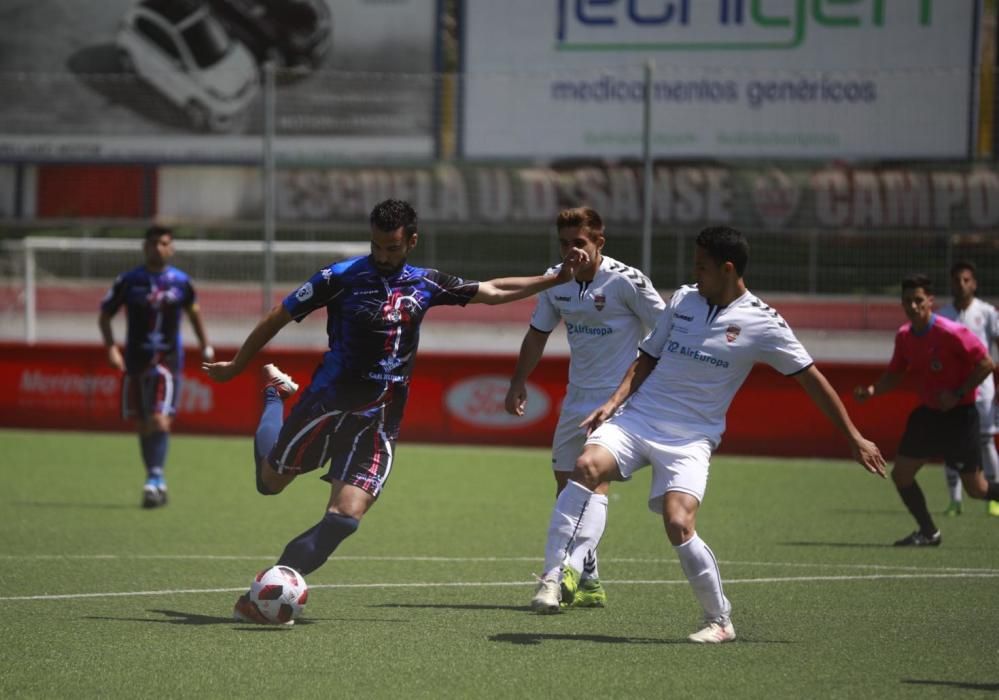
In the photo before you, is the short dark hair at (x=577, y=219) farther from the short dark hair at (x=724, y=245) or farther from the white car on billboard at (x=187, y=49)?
the white car on billboard at (x=187, y=49)

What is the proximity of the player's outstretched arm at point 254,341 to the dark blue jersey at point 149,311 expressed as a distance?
5.18m

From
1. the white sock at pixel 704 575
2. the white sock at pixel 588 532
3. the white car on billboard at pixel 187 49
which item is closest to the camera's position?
the white sock at pixel 704 575

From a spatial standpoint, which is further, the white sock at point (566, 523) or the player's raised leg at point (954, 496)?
the player's raised leg at point (954, 496)

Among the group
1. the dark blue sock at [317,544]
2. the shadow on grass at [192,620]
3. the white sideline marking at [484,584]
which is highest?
the dark blue sock at [317,544]

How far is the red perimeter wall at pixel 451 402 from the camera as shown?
1555cm

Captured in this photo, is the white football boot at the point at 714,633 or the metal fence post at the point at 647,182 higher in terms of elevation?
the metal fence post at the point at 647,182

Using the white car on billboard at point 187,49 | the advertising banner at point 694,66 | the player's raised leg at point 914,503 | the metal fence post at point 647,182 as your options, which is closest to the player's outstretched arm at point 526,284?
the player's raised leg at point 914,503

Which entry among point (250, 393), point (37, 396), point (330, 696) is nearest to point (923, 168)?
point (250, 393)

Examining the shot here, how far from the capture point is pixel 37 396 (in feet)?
56.3

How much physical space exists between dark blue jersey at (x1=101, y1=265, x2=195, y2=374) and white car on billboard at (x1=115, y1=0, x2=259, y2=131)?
12.1m

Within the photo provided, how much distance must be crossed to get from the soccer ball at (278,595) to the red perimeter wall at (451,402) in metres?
9.02

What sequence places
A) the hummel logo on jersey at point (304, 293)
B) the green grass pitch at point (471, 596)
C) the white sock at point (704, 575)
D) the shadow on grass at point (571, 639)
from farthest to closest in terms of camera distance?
the hummel logo on jersey at point (304, 293) → the shadow on grass at point (571, 639) → the white sock at point (704, 575) → the green grass pitch at point (471, 596)

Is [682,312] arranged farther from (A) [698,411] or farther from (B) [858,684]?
(B) [858,684]

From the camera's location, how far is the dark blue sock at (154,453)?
12172mm
